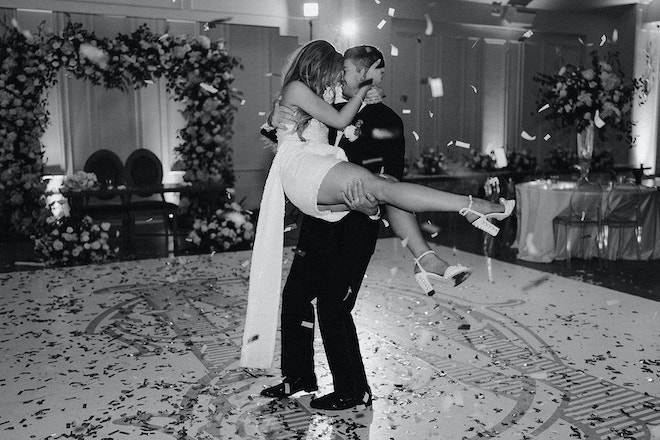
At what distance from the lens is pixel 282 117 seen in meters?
3.01

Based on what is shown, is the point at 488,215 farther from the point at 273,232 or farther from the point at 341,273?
the point at 273,232

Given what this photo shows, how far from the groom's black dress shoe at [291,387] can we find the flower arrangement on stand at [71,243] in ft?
14.1

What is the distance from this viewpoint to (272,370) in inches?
144

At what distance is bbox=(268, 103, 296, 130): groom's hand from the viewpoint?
118 inches

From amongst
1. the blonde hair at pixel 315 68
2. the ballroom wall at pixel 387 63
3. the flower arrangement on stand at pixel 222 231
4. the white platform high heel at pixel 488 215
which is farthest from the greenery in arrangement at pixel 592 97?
the white platform high heel at pixel 488 215

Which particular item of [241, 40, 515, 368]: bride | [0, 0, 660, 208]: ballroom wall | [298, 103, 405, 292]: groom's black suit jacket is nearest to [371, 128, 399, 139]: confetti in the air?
[298, 103, 405, 292]: groom's black suit jacket

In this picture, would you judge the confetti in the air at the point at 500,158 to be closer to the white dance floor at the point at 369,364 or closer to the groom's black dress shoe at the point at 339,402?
the white dance floor at the point at 369,364

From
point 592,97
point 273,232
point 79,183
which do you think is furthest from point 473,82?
point 273,232

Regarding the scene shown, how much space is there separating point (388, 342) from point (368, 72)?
1.76m

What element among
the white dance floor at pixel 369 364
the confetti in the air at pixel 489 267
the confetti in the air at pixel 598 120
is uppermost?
the confetti in the air at pixel 598 120

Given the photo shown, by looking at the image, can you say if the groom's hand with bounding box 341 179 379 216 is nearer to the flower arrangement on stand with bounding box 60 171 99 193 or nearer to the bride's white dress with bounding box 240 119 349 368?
the bride's white dress with bounding box 240 119 349 368

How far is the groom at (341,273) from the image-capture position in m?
3.00

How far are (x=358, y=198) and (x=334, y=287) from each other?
0.48m

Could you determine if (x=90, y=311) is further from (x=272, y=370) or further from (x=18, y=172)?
(x=18, y=172)
